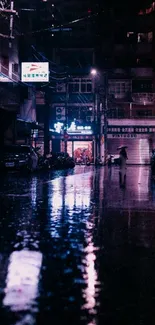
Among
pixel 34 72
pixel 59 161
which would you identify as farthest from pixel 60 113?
pixel 34 72

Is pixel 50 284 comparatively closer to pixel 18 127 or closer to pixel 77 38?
pixel 18 127

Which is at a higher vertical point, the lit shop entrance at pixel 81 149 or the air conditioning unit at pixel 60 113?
the air conditioning unit at pixel 60 113

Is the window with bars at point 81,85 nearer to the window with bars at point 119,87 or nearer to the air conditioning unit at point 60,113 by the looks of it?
the air conditioning unit at point 60,113

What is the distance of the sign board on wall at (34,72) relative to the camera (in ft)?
128

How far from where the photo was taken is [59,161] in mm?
43719

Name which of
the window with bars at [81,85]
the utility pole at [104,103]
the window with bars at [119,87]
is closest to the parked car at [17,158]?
the utility pole at [104,103]

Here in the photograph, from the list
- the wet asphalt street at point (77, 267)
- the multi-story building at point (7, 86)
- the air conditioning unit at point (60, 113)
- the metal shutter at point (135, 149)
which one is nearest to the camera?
the wet asphalt street at point (77, 267)

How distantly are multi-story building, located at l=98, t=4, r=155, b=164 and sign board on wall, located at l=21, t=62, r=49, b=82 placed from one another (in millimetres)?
26183

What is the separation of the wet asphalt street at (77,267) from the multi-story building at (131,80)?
5567 cm

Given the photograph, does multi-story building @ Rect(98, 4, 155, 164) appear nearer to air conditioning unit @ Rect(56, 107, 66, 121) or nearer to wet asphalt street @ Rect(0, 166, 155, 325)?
air conditioning unit @ Rect(56, 107, 66, 121)

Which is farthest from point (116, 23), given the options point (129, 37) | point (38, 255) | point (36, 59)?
point (38, 255)

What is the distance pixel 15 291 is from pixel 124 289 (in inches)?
38.4

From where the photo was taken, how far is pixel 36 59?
160 feet

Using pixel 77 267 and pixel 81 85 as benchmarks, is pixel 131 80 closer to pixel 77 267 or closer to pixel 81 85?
pixel 81 85
